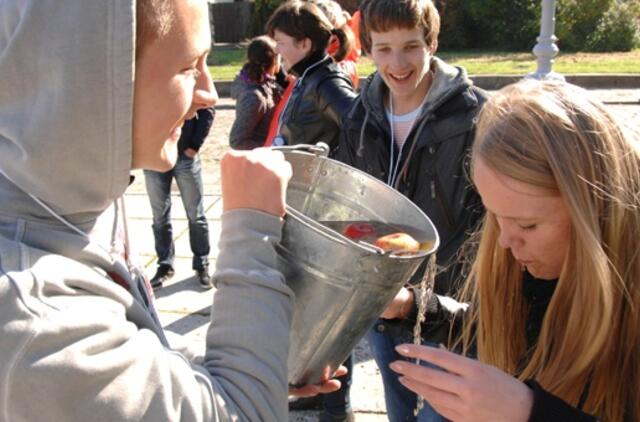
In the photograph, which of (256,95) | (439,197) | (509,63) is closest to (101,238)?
(439,197)

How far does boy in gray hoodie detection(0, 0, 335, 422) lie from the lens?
83 cm

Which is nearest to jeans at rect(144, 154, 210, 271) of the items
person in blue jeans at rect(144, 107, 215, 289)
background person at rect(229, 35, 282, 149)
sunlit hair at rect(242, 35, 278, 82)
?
person in blue jeans at rect(144, 107, 215, 289)

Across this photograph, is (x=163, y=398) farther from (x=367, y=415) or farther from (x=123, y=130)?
(x=367, y=415)

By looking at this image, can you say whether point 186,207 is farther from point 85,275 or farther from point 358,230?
point 85,275

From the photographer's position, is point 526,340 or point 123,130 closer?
point 123,130

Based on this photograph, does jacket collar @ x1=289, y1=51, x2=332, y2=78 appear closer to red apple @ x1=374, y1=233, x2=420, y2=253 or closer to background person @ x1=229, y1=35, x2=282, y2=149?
background person @ x1=229, y1=35, x2=282, y2=149

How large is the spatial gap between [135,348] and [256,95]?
3.51 meters

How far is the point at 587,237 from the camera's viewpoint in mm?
1362

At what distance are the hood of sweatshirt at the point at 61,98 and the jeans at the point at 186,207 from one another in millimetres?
3444

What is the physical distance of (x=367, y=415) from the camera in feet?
10.00

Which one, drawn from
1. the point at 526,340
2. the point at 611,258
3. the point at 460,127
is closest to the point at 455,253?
the point at 460,127

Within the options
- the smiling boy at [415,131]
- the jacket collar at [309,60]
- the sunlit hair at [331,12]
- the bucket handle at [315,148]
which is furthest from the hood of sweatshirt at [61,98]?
the sunlit hair at [331,12]

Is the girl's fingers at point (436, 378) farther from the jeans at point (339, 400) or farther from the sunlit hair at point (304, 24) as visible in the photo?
the sunlit hair at point (304, 24)

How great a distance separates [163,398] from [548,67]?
6.34 meters
